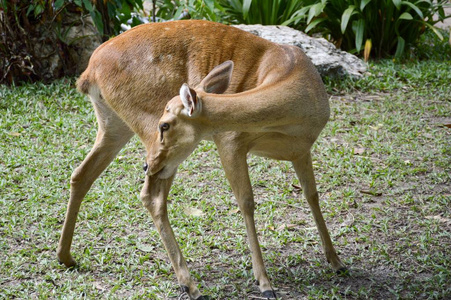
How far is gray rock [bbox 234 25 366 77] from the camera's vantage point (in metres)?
7.44

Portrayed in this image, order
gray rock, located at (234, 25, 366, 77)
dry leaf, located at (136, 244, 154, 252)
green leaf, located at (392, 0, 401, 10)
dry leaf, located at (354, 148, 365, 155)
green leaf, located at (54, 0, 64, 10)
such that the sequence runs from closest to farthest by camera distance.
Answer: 1. dry leaf, located at (136, 244, 154, 252)
2. dry leaf, located at (354, 148, 365, 155)
3. green leaf, located at (54, 0, 64, 10)
4. gray rock, located at (234, 25, 366, 77)
5. green leaf, located at (392, 0, 401, 10)

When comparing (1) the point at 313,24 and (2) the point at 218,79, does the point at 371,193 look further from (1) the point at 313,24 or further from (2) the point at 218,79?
(1) the point at 313,24

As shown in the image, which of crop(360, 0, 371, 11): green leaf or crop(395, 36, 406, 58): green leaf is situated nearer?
crop(360, 0, 371, 11): green leaf

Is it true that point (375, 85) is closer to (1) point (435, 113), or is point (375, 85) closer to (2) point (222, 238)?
(1) point (435, 113)

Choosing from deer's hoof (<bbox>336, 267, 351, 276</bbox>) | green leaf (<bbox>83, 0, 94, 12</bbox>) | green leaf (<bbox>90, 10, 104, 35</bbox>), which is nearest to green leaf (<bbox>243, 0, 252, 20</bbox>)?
green leaf (<bbox>90, 10, 104, 35</bbox>)

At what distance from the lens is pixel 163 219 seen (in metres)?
3.79

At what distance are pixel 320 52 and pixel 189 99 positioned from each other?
15.2 feet

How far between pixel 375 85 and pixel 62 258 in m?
4.74

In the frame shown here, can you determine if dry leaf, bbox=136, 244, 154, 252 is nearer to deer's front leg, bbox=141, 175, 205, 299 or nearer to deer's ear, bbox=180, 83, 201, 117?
deer's front leg, bbox=141, 175, 205, 299

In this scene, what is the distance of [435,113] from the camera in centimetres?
672

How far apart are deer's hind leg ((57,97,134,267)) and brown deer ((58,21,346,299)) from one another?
0.01 meters

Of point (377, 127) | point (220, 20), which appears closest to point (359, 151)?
point (377, 127)

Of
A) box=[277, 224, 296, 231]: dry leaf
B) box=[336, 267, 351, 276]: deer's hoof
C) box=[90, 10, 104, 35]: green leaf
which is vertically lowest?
box=[277, 224, 296, 231]: dry leaf

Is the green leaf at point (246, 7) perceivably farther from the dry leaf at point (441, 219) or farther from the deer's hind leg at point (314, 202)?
the deer's hind leg at point (314, 202)
